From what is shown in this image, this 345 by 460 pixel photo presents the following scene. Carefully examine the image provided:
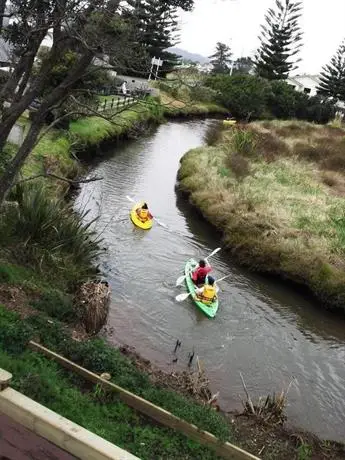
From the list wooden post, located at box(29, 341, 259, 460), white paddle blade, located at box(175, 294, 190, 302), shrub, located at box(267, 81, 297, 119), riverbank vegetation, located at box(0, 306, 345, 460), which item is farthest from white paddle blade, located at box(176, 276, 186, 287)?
shrub, located at box(267, 81, 297, 119)

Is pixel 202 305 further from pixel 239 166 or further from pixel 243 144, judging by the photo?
pixel 243 144

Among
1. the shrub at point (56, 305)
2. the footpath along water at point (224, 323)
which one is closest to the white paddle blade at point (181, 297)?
the footpath along water at point (224, 323)

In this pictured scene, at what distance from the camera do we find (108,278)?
14539 mm

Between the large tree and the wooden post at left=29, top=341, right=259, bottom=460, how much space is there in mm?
3651

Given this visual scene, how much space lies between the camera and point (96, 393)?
7156mm

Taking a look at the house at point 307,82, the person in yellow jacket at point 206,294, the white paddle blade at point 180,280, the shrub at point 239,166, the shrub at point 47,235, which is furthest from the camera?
the house at point 307,82

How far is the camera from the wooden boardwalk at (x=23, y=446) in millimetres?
4582

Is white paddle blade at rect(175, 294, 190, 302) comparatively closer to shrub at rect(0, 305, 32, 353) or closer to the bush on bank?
shrub at rect(0, 305, 32, 353)

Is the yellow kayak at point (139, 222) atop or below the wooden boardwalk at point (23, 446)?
below

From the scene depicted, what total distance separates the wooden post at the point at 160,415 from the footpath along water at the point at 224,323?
324cm

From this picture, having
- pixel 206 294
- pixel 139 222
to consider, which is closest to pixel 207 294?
pixel 206 294

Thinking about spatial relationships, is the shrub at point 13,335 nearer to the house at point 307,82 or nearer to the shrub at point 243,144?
the shrub at point 243,144

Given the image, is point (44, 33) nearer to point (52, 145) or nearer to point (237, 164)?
point (52, 145)

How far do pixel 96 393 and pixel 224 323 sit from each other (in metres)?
7.05
